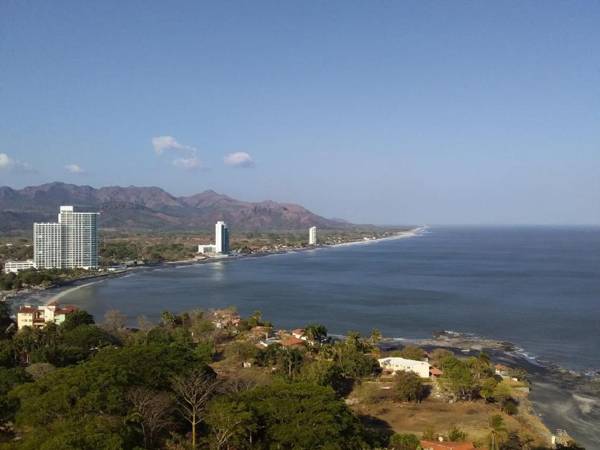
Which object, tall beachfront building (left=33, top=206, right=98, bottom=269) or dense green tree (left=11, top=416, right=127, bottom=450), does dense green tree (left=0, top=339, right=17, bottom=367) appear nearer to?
dense green tree (left=11, top=416, right=127, bottom=450)

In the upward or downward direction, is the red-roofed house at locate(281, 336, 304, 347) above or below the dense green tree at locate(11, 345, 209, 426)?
below

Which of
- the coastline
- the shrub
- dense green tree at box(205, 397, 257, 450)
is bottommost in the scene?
the coastline

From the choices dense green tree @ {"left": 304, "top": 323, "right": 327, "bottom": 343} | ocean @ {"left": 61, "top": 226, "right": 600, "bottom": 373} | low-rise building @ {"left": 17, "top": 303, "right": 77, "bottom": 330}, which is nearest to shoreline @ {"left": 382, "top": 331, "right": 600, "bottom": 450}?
ocean @ {"left": 61, "top": 226, "right": 600, "bottom": 373}

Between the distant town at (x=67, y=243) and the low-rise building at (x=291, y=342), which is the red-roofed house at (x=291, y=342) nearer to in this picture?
the low-rise building at (x=291, y=342)

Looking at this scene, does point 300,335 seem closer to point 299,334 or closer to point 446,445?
point 299,334

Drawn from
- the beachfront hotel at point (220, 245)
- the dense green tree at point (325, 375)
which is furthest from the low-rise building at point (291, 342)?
the beachfront hotel at point (220, 245)

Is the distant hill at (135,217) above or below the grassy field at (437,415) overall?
above

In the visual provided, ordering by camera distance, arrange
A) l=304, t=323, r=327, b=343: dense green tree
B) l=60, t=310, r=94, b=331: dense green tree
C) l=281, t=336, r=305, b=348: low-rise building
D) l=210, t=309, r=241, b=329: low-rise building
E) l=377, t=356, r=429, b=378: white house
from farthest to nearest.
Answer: l=210, t=309, r=241, b=329: low-rise building, l=60, t=310, r=94, b=331: dense green tree, l=304, t=323, r=327, b=343: dense green tree, l=281, t=336, r=305, b=348: low-rise building, l=377, t=356, r=429, b=378: white house

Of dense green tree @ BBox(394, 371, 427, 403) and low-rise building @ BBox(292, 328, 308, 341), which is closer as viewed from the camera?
dense green tree @ BBox(394, 371, 427, 403)
